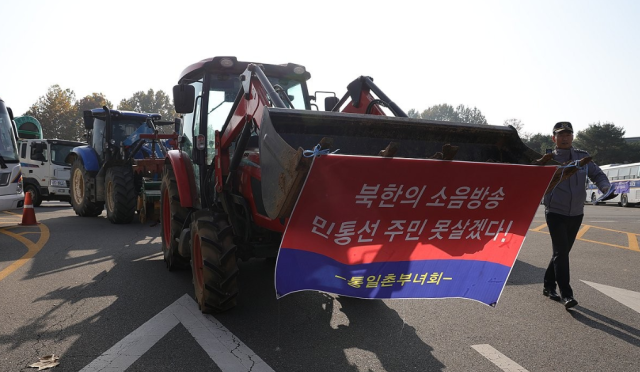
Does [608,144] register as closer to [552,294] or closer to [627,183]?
[627,183]

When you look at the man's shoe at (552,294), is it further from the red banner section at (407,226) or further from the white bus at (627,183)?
the white bus at (627,183)

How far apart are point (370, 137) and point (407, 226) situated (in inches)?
29.9

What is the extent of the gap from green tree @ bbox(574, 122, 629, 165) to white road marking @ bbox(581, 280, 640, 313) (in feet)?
204

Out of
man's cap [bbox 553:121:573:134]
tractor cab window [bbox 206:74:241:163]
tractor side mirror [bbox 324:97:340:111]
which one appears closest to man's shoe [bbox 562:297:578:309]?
man's cap [bbox 553:121:573:134]

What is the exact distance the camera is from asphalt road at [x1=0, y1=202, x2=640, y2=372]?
3732mm

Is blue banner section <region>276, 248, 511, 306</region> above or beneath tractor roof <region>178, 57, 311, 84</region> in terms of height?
beneath

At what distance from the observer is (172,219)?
5.96 m

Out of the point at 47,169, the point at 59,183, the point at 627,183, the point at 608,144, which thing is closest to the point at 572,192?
the point at 59,183

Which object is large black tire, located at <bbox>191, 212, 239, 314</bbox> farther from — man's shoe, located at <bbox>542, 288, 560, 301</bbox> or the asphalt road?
man's shoe, located at <bbox>542, 288, 560, 301</bbox>

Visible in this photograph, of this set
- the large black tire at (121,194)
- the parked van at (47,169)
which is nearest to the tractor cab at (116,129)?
the large black tire at (121,194)

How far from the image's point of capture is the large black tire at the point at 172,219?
5.95m

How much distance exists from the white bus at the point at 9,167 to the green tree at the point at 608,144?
210 ft

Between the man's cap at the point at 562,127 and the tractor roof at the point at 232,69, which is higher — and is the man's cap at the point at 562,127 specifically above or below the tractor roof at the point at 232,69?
below

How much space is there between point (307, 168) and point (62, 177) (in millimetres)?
16696
